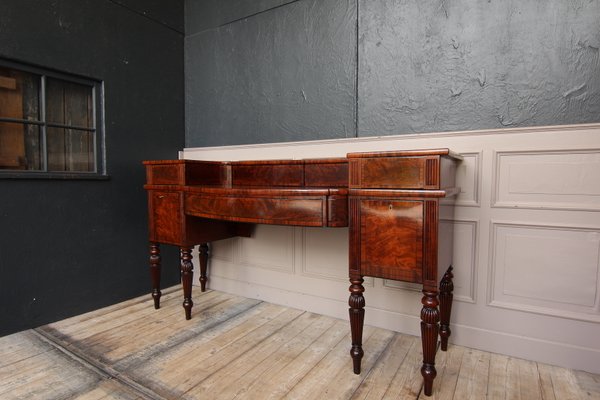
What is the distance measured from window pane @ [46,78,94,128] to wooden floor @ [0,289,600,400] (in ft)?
4.56

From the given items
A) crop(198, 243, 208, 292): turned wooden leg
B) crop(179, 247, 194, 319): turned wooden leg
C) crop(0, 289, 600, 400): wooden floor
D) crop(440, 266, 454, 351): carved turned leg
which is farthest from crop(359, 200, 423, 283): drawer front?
crop(198, 243, 208, 292): turned wooden leg

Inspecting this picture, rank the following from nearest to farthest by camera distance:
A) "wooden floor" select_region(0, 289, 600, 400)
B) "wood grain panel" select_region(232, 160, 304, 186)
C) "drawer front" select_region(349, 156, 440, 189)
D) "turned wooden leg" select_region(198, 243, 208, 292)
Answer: "drawer front" select_region(349, 156, 440, 189) → "wooden floor" select_region(0, 289, 600, 400) → "wood grain panel" select_region(232, 160, 304, 186) → "turned wooden leg" select_region(198, 243, 208, 292)

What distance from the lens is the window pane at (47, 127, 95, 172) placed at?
238 centimetres

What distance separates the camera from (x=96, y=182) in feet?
8.43

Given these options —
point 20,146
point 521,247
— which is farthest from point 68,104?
point 521,247

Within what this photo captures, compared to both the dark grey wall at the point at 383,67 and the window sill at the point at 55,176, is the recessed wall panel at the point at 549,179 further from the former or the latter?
the window sill at the point at 55,176

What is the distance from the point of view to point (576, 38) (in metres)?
1.75

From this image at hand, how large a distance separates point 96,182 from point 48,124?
0.48 meters

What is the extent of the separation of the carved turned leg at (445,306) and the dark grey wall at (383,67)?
35.0 inches

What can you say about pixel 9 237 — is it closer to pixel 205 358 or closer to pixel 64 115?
pixel 64 115

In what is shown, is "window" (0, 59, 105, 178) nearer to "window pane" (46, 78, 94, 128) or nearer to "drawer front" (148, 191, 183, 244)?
"window pane" (46, 78, 94, 128)

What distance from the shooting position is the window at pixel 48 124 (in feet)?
7.15

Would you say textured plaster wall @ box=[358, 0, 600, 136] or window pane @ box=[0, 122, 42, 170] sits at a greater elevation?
textured plaster wall @ box=[358, 0, 600, 136]

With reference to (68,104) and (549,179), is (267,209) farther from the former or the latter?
(68,104)
